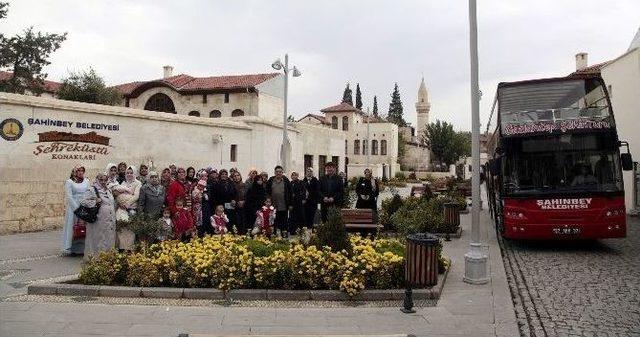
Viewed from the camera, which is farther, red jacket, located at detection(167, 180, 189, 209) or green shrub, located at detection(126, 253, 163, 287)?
red jacket, located at detection(167, 180, 189, 209)

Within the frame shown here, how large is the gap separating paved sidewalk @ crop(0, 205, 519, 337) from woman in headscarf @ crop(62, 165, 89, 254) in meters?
2.69

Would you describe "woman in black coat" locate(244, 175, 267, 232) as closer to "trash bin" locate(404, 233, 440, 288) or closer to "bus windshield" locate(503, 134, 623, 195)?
"trash bin" locate(404, 233, 440, 288)

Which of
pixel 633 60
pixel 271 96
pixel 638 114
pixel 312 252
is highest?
pixel 271 96

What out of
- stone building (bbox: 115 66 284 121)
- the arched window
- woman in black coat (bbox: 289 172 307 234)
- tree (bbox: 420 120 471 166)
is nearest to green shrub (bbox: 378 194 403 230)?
woman in black coat (bbox: 289 172 307 234)

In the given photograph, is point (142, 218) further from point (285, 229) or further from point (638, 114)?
point (638, 114)

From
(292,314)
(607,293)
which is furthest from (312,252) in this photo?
(607,293)

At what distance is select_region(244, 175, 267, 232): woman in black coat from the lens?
493 inches

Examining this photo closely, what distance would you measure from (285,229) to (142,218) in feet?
14.1

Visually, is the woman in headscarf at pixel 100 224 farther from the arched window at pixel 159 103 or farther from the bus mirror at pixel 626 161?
the arched window at pixel 159 103

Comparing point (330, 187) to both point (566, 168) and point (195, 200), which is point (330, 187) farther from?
point (566, 168)

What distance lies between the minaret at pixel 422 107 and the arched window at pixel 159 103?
217ft

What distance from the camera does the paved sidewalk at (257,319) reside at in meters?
5.91

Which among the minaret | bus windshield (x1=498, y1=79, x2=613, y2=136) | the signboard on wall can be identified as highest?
the minaret

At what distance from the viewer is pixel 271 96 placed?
4209 cm
